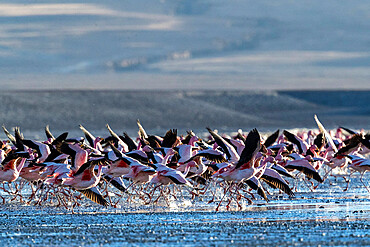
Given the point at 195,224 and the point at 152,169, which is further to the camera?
the point at 152,169

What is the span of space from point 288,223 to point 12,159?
5.17 meters

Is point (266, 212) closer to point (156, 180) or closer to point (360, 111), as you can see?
point (156, 180)

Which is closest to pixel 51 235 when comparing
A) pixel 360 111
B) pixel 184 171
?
pixel 184 171

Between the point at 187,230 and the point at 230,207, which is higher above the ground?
the point at 187,230

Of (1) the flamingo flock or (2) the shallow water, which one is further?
(1) the flamingo flock

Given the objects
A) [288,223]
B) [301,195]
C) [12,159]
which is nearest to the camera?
[288,223]

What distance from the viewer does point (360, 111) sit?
437 ft

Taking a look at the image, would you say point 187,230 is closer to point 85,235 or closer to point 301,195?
point 85,235

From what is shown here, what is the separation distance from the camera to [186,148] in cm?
1472

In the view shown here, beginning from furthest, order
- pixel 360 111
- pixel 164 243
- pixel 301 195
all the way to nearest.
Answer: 1. pixel 360 111
2. pixel 301 195
3. pixel 164 243

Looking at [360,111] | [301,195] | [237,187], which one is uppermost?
[237,187]

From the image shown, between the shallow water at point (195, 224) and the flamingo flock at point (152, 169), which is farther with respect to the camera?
the flamingo flock at point (152, 169)

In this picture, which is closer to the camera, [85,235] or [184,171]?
[85,235]

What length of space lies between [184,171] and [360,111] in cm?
12202
